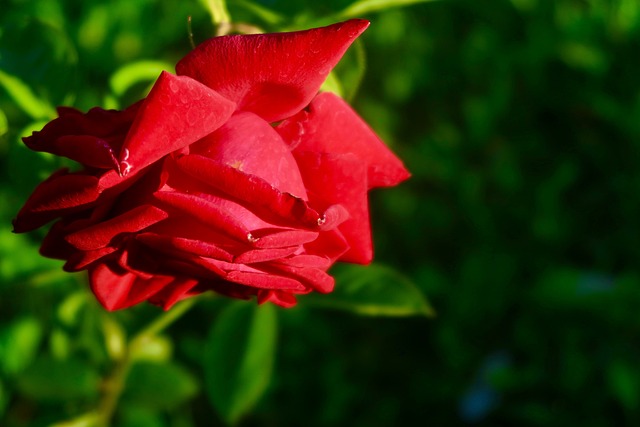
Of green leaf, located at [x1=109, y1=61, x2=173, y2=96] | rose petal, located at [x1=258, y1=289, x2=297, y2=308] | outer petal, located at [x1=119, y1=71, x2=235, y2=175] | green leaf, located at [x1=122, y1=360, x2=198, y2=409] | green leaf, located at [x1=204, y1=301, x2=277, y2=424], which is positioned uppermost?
outer petal, located at [x1=119, y1=71, x2=235, y2=175]

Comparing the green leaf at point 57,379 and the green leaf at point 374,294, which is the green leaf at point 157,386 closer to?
the green leaf at point 57,379

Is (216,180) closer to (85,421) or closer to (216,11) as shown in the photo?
(216,11)

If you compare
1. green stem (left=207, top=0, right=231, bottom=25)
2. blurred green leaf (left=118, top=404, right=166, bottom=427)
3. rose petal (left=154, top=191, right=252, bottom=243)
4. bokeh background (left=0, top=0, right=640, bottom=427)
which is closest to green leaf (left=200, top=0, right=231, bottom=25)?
green stem (left=207, top=0, right=231, bottom=25)

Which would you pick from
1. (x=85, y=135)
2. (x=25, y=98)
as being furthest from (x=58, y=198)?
(x=25, y=98)

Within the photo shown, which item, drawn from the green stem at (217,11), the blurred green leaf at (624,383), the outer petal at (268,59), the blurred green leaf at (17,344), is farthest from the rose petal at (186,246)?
the blurred green leaf at (624,383)

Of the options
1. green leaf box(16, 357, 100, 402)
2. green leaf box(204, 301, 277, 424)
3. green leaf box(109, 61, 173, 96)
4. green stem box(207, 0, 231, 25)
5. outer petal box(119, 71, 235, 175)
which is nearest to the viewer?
outer petal box(119, 71, 235, 175)

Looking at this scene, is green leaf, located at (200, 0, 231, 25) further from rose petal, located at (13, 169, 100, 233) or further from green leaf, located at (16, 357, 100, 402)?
green leaf, located at (16, 357, 100, 402)
